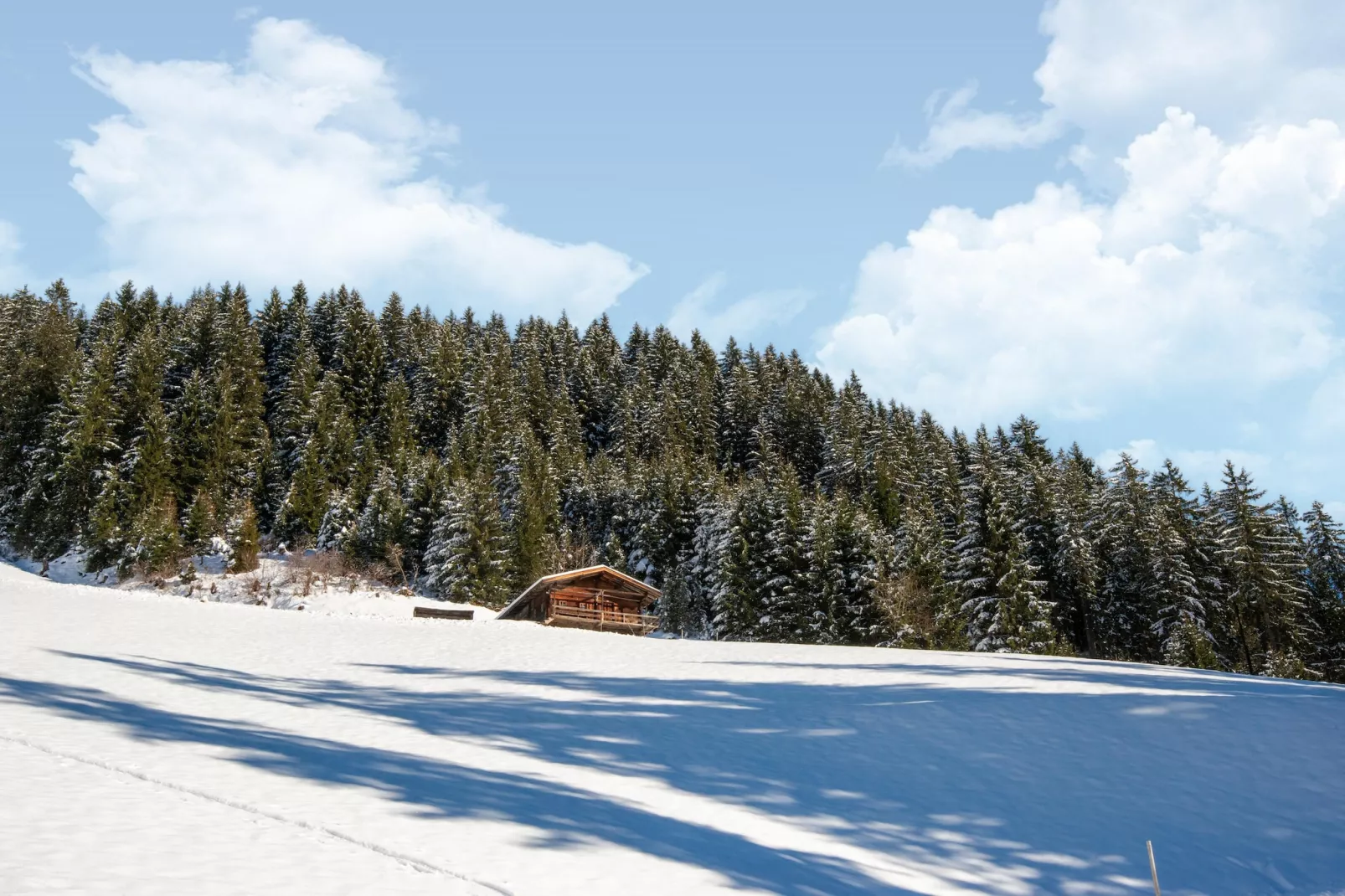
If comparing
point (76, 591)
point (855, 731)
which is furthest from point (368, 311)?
point (855, 731)

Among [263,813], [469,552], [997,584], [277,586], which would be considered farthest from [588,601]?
[263,813]

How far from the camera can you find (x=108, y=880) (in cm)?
661

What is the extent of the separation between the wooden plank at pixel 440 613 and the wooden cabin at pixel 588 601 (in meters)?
3.78

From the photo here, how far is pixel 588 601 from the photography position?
162 ft

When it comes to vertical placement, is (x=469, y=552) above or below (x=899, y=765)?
above

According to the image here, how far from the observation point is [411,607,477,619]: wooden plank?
43.1 meters

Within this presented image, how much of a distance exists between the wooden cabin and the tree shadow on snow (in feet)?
81.5

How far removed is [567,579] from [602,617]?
3326mm

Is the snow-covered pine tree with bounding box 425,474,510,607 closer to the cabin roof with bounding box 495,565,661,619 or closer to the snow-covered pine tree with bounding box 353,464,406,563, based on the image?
the snow-covered pine tree with bounding box 353,464,406,563

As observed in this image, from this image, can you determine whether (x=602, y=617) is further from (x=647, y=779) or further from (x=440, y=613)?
(x=647, y=779)

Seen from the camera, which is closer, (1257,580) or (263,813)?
(263,813)

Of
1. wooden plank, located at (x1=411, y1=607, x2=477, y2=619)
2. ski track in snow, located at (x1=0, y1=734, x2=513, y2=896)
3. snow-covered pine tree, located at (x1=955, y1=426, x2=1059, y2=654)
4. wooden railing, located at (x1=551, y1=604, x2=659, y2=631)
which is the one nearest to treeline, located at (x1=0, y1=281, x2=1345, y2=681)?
snow-covered pine tree, located at (x1=955, y1=426, x2=1059, y2=654)

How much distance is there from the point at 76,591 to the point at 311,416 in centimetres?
4003

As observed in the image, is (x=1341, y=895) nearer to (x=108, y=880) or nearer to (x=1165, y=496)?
(x=108, y=880)
